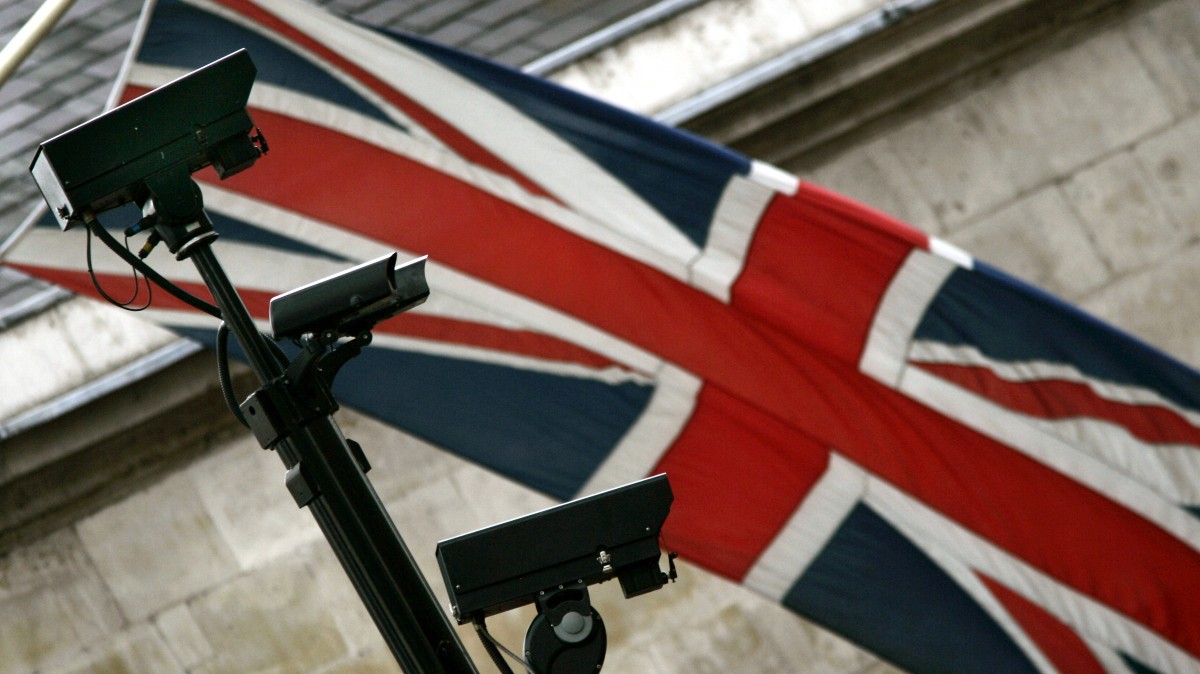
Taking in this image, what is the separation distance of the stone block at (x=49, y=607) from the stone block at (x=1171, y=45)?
Answer: 657 cm

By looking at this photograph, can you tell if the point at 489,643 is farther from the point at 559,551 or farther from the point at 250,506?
the point at 250,506

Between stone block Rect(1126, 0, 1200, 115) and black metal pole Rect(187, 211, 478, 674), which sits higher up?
black metal pole Rect(187, 211, 478, 674)

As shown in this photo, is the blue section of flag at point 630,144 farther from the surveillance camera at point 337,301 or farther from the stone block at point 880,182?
the surveillance camera at point 337,301

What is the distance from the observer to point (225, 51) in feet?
16.7

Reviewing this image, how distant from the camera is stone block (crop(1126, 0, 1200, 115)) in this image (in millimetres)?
7309

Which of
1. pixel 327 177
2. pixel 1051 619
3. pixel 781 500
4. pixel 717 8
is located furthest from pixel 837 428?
pixel 717 8

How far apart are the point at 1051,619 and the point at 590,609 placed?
11.4ft

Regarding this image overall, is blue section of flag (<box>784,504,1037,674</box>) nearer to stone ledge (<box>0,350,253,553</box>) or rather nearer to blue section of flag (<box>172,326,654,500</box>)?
blue section of flag (<box>172,326,654,500</box>)

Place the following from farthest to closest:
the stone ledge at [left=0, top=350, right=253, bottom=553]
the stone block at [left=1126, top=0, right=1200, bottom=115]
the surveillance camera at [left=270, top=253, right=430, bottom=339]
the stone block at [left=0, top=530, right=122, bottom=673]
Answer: the stone block at [left=1126, top=0, right=1200, bottom=115] → the stone block at [left=0, top=530, right=122, bottom=673] → the stone ledge at [left=0, top=350, right=253, bottom=553] → the surveillance camera at [left=270, top=253, right=430, bottom=339]

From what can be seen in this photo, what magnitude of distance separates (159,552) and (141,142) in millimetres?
5213

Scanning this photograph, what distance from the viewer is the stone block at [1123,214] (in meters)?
7.18

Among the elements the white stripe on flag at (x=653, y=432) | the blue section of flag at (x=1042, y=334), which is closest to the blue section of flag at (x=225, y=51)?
the white stripe on flag at (x=653, y=432)

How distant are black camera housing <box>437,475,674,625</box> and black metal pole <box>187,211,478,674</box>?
172 millimetres

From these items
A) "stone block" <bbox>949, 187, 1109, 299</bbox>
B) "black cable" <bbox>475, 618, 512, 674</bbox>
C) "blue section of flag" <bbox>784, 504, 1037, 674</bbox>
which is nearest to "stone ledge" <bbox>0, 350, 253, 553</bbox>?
"blue section of flag" <bbox>784, 504, 1037, 674</bbox>
